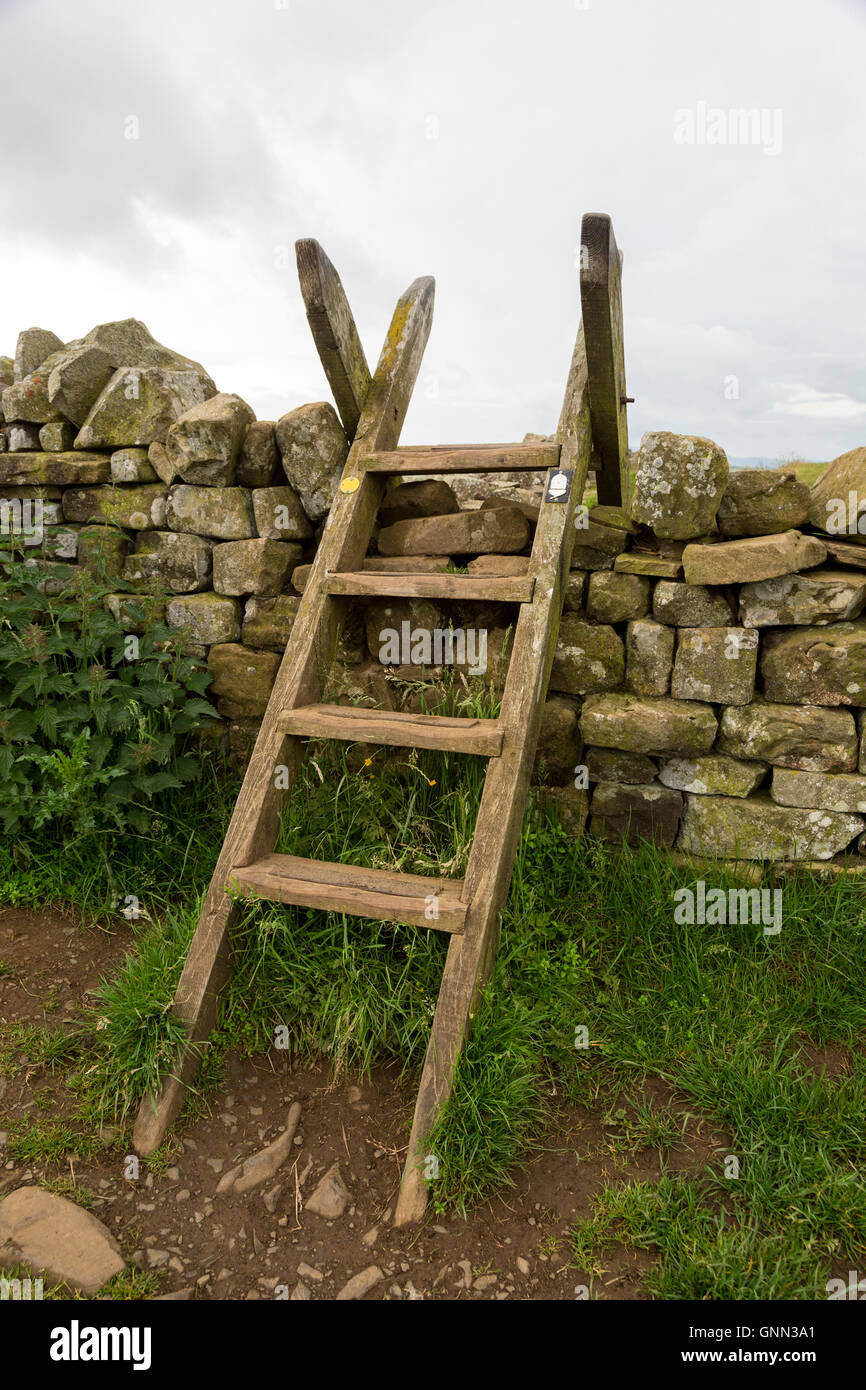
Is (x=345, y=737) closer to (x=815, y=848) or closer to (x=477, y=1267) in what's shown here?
(x=477, y=1267)

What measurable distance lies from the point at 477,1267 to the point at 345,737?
1.42 meters

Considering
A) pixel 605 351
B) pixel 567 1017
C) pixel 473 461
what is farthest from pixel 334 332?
→ pixel 567 1017

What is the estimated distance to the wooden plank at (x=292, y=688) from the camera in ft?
8.04

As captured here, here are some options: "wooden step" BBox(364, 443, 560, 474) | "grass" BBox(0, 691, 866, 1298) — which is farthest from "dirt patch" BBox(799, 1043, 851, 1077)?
"wooden step" BBox(364, 443, 560, 474)

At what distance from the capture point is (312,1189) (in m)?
2.23

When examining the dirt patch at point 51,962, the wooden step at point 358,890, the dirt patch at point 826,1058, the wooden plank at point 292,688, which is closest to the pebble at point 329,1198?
the wooden plank at point 292,688

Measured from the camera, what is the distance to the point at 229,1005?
8.46ft

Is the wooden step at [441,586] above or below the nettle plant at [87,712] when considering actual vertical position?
above

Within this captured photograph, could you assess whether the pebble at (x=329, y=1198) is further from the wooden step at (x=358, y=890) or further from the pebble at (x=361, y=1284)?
the wooden step at (x=358, y=890)

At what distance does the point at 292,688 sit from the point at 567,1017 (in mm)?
1369

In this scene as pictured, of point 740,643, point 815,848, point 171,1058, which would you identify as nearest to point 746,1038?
point 815,848

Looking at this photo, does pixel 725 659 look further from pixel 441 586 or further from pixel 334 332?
pixel 334 332

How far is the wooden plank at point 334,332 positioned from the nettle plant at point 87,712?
124cm

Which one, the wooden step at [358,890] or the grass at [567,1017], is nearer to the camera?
the grass at [567,1017]
